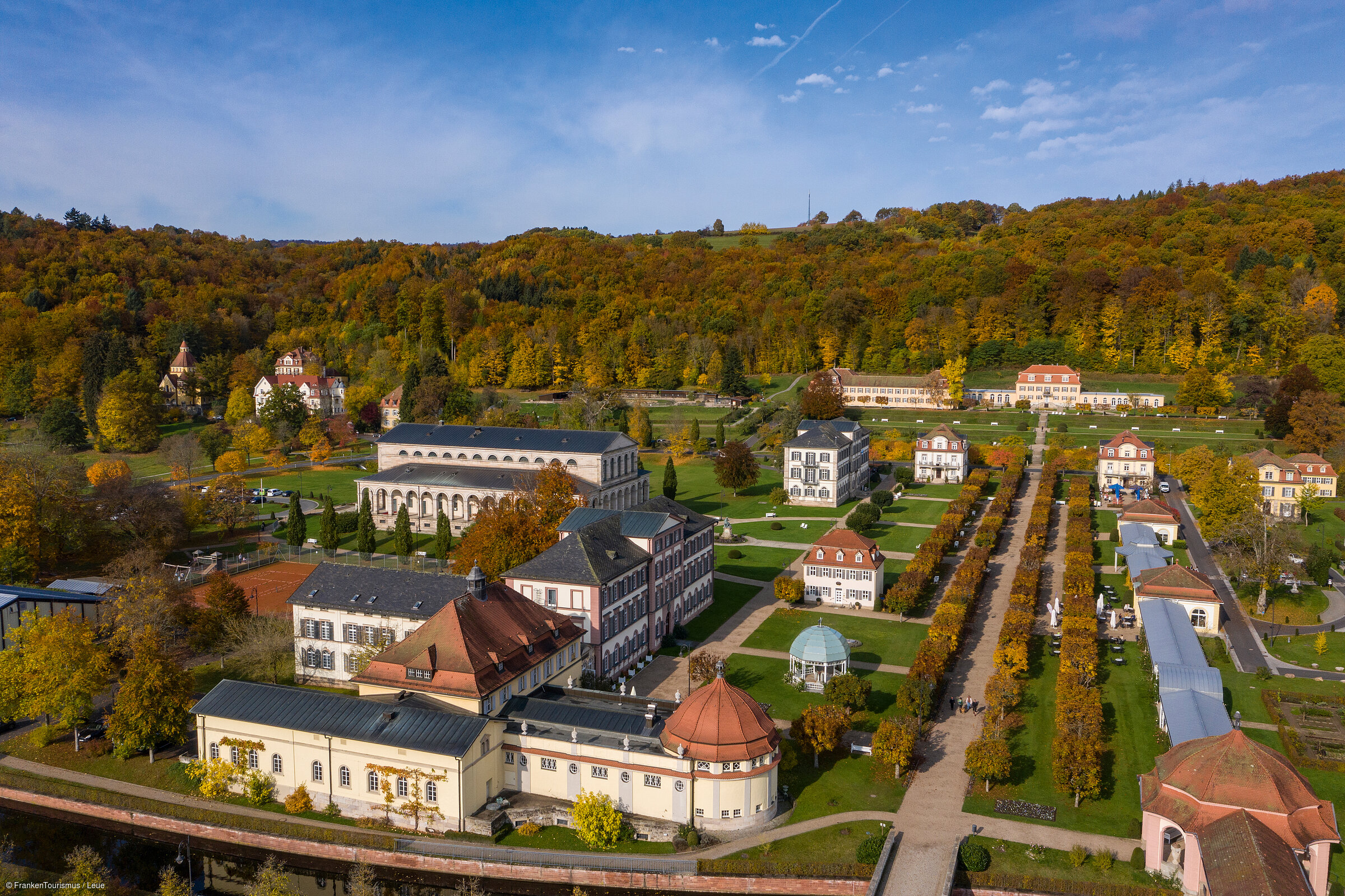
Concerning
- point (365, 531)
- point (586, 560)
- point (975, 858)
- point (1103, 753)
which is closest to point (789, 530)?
point (365, 531)

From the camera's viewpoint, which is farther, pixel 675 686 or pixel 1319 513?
pixel 1319 513

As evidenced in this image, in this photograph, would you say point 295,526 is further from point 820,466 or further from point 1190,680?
point 1190,680

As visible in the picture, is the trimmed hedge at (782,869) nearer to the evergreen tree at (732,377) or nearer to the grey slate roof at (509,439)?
the grey slate roof at (509,439)

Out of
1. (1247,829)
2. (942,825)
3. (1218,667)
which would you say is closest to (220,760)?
(942,825)

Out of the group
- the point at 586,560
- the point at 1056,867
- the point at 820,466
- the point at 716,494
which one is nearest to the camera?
the point at 1056,867

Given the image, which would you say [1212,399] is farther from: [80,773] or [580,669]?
Answer: [80,773]

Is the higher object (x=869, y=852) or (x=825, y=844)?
(x=869, y=852)

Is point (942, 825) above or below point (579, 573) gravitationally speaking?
below
